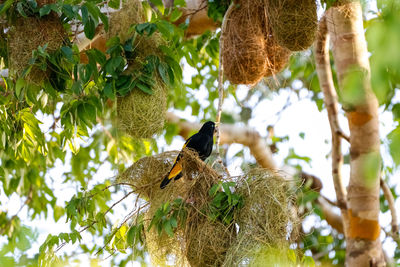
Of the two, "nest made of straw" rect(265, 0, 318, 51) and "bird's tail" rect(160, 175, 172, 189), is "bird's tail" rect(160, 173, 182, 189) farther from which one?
"nest made of straw" rect(265, 0, 318, 51)

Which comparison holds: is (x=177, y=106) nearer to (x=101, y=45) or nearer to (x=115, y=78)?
(x=101, y=45)

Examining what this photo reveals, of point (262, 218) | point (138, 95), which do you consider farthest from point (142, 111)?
point (262, 218)

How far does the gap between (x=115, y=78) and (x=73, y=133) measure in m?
0.42

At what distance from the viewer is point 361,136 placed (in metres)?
3.35

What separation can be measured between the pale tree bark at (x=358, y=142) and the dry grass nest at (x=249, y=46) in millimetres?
362

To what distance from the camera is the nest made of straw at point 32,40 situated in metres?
2.63

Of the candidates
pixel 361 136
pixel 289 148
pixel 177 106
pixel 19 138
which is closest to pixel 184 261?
pixel 19 138

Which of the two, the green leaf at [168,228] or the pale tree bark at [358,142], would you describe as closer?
the green leaf at [168,228]

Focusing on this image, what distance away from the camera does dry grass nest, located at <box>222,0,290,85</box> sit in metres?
3.32

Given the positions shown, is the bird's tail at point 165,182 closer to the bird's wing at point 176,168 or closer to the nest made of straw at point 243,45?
the bird's wing at point 176,168

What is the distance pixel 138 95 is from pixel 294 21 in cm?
88

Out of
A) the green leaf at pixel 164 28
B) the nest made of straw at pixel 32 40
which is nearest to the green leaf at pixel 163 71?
the green leaf at pixel 164 28

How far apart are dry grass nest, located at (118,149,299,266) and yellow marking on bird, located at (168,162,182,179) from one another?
0.45ft

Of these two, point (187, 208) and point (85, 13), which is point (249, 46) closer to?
point (85, 13)
